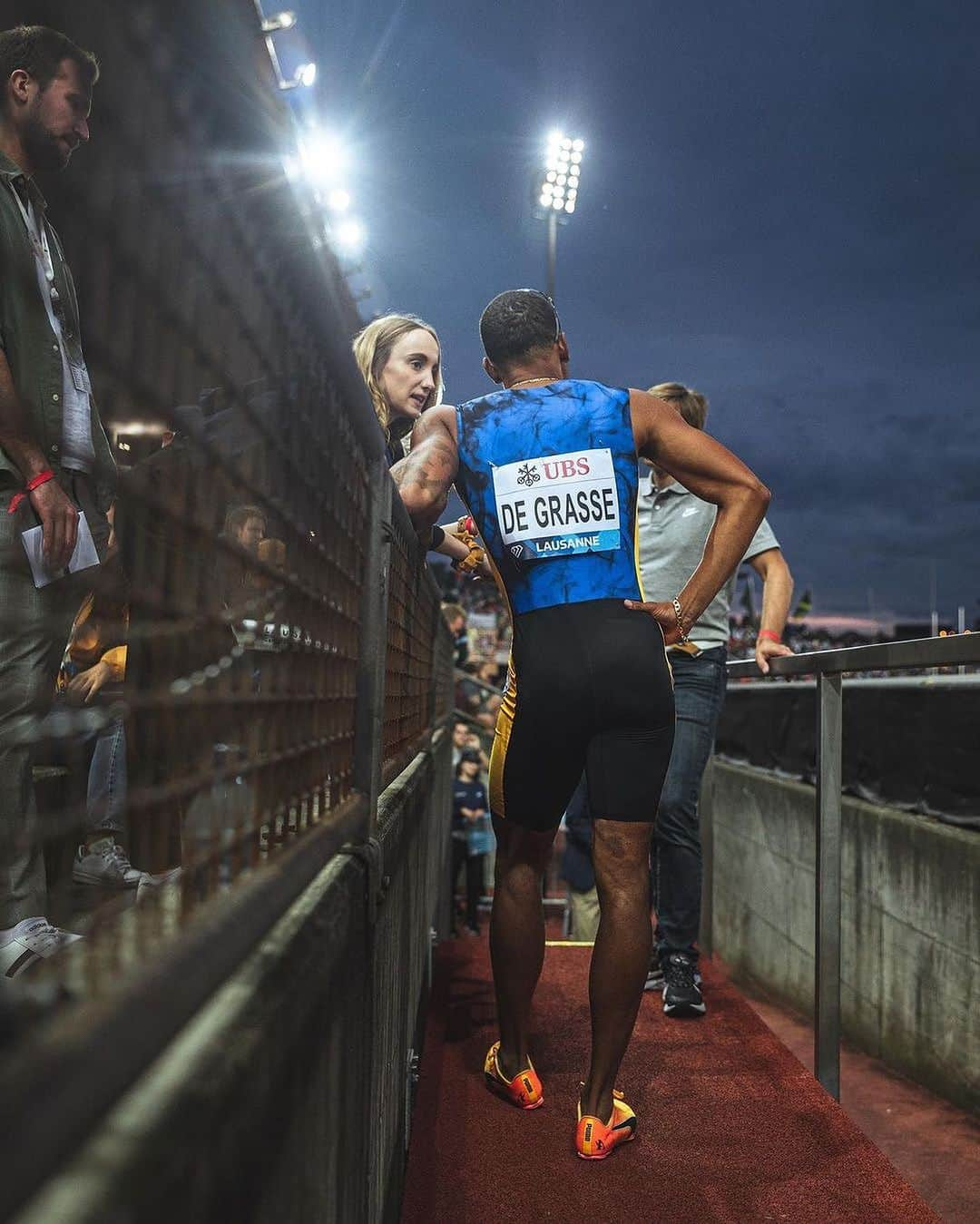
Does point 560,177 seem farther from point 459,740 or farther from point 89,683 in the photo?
point 89,683

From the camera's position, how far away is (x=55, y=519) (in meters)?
1.59

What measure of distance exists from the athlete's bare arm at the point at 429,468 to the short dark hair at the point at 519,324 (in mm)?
283

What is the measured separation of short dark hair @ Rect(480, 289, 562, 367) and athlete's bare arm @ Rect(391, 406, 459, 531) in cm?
28

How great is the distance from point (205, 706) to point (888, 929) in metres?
5.00

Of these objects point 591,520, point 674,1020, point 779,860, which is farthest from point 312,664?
point 779,860

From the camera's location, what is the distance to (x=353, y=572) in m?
1.78

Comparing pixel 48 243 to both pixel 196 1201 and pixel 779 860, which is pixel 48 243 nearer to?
pixel 196 1201

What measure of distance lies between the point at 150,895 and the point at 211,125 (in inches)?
21.1

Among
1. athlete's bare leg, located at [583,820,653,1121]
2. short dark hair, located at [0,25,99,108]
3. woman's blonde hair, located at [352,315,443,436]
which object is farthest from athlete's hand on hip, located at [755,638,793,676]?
short dark hair, located at [0,25,99,108]

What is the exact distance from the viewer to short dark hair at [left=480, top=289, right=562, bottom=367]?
2949mm

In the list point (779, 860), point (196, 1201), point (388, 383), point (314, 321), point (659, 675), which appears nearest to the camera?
point (196, 1201)

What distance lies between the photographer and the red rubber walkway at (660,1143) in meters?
2.36

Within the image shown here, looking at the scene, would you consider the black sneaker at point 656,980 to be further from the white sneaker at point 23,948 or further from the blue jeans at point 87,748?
the blue jeans at point 87,748

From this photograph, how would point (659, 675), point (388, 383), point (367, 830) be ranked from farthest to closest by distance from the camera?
1. point (388, 383)
2. point (659, 675)
3. point (367, 830)
